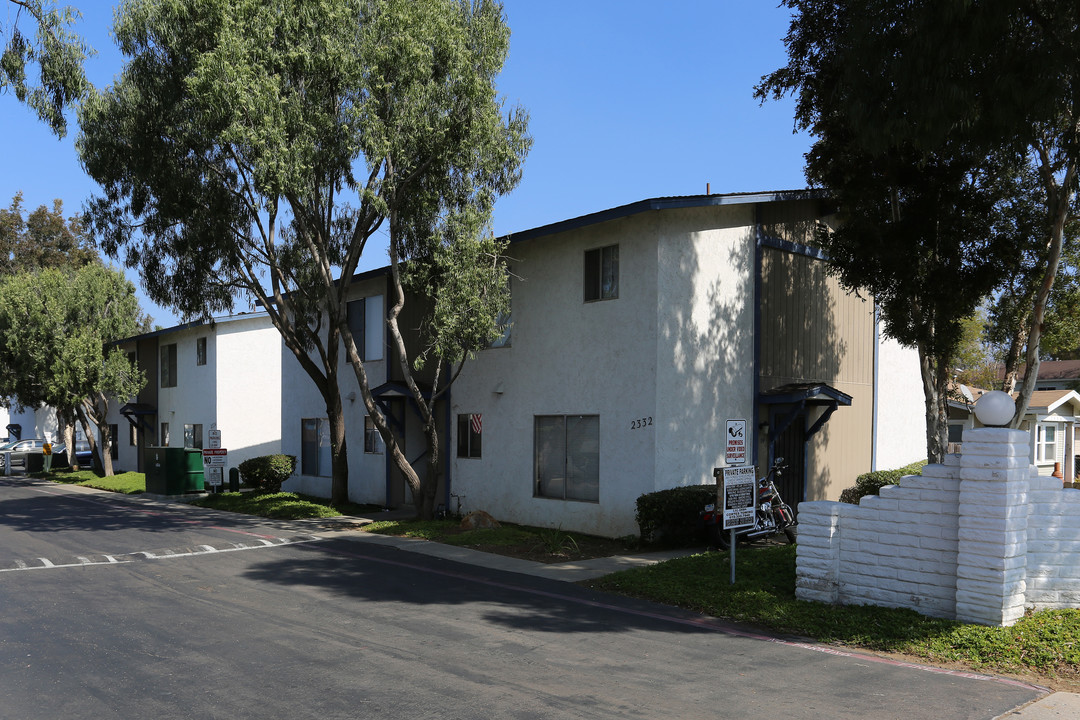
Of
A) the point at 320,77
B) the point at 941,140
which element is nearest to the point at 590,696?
the point at 941,140

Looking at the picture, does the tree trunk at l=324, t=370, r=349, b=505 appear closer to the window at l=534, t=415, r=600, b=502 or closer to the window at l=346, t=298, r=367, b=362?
the window at l=346, t=298, r=367, b=362

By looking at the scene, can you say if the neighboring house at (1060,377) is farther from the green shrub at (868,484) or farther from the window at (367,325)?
the window at (367,325)

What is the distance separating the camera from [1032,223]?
13758 millimetres

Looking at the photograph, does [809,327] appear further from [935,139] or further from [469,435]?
[469,435]

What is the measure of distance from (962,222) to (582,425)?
7545 mm

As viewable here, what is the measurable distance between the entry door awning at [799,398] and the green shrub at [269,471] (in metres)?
14.5

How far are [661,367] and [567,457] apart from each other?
2.99 m

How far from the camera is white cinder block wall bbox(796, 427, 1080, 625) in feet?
27.7

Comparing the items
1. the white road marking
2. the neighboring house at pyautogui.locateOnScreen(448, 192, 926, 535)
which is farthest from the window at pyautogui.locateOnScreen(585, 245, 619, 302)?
the white road marking

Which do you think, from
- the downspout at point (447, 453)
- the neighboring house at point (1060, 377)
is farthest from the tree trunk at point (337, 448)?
the neighboring house at point (1060, 377)

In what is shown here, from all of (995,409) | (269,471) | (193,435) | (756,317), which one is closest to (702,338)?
(756,317)

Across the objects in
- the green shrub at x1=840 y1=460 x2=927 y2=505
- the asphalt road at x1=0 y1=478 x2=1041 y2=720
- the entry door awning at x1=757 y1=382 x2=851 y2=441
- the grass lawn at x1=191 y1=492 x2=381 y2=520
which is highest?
the entry door awning at x1=757 y1=382 x2=851 y2=441

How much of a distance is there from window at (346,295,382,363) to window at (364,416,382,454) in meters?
1.75

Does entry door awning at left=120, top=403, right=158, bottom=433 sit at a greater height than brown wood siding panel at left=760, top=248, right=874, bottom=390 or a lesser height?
lesser
